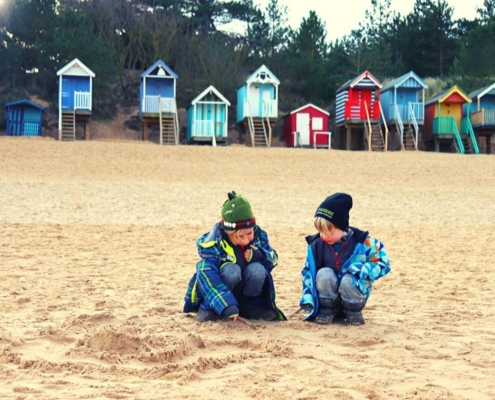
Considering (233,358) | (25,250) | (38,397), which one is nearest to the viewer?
(38,397)

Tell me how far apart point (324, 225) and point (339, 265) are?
40cm

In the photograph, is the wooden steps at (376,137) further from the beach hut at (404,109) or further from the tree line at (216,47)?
the tree line at (216,47)

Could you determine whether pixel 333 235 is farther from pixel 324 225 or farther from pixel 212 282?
pixel 212 282

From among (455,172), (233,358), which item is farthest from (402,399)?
(455,172)

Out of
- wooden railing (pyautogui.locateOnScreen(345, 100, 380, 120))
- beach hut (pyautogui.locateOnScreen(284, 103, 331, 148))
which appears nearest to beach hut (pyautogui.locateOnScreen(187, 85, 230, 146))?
beach hut (pyautogui.locateOnScreen(284, 103, 331, 148))

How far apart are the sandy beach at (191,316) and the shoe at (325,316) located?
0.61 ft

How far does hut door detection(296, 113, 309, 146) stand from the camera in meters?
40.5

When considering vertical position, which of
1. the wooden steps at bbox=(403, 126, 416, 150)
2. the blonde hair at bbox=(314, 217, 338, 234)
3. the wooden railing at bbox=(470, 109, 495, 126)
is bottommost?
the blonde hair at bbox=(314, 217, 338, 234)

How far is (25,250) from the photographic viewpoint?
10.4 m

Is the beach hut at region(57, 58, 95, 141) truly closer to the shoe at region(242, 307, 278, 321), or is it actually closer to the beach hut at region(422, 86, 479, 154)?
the beach hut at region(422, 86, 479, 154)

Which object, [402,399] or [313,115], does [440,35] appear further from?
[402,399]

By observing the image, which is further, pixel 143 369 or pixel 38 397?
pixel 143 369

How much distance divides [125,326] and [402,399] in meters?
2.27

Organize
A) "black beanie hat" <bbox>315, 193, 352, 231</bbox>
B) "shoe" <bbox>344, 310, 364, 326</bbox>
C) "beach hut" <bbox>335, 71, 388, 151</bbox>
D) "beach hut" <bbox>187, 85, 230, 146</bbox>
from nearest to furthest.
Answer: "black beanie hat" <bbox>315, 193, 352, 231</bbox> → "shoe" <bbox>344, 310, 364, 326</bbox> → "beach hut" <bbox>187, 85, 230, 146</bbox> → "beach hut" <bbox>335, 71, 388, 151</bbox>
